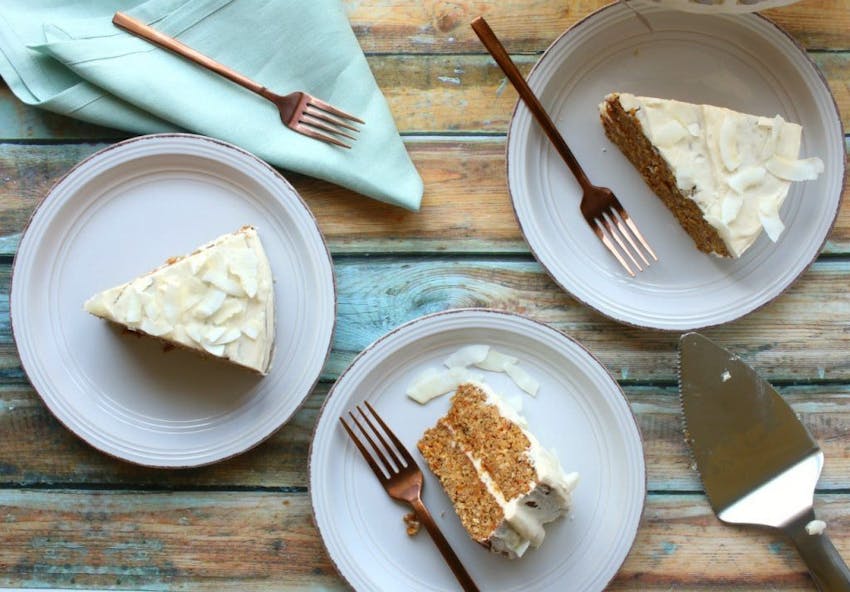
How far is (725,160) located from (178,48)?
1.53m

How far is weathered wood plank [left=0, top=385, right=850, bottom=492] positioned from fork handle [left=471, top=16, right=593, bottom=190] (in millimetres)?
756

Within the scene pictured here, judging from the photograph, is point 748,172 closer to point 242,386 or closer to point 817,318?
point 817,318

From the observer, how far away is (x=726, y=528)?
242cm

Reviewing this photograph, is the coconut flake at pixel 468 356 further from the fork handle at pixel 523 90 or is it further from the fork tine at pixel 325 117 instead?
the fork tine at pixel 325 117

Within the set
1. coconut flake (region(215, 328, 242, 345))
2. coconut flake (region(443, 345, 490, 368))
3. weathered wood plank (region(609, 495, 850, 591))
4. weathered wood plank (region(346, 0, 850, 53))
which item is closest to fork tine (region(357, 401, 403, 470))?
coconut flake (region(443, 345, 490, 368))

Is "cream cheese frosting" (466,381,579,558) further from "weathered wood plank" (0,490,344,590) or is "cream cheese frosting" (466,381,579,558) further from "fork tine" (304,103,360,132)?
"fork tine" (304,103,360,132)

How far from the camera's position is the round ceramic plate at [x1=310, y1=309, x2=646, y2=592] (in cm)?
232

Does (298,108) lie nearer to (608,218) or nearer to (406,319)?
(406,319)

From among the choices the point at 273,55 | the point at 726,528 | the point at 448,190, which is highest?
the point at 273,55

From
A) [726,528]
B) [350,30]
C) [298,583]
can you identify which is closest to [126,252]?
[350,30]

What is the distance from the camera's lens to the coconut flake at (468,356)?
239 cm

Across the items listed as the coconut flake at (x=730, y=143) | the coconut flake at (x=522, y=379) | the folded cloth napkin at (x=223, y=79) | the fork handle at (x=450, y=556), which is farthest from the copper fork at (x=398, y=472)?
the coconut flake at (x=730, y=143)

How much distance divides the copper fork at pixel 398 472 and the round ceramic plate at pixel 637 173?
25.7 inches

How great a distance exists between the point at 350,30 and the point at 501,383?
109cm
